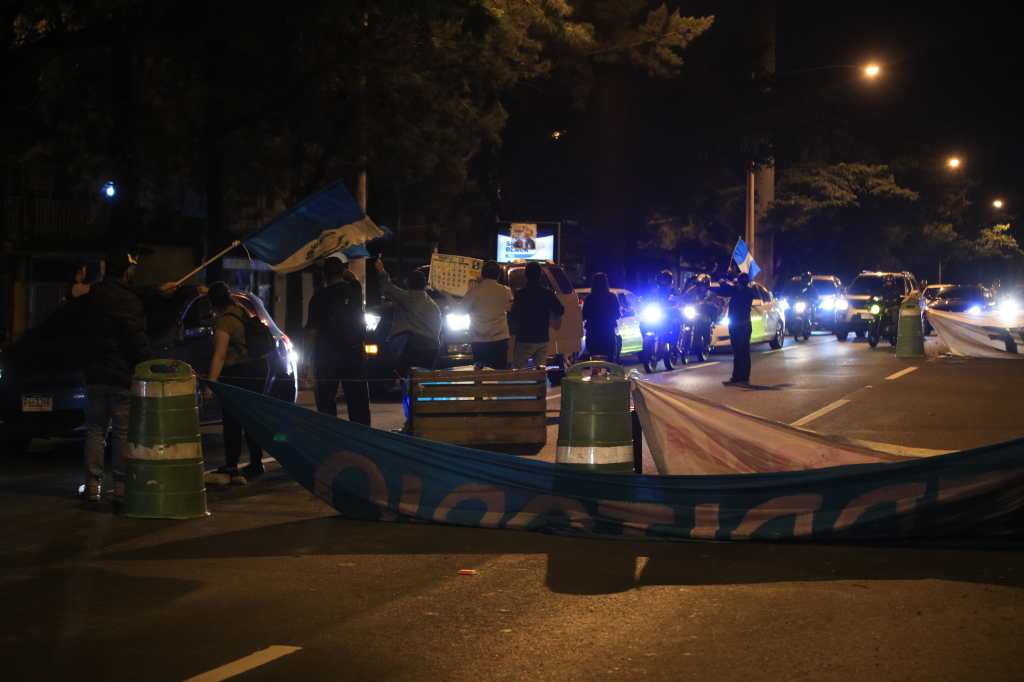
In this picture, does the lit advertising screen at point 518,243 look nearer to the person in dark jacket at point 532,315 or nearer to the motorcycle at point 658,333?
the motorcycle at point 658,333

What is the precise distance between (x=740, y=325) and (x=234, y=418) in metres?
12.0

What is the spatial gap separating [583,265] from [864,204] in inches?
473

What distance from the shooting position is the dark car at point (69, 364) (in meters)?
13.9

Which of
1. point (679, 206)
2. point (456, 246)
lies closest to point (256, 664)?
point (456, 246)

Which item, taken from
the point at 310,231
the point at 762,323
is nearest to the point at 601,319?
the point at 310,231

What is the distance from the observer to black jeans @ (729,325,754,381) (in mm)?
22328

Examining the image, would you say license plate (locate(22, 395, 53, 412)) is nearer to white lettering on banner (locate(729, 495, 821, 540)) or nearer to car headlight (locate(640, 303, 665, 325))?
white lettering on banner (locate(729, 495, 821, 540))

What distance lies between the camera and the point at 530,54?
89.6 feet

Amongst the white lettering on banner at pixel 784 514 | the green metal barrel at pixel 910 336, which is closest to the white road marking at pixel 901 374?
the green metal barrel at pixel 910 336

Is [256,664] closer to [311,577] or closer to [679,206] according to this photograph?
[311,577]

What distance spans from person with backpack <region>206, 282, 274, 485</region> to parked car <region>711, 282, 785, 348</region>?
20.3m

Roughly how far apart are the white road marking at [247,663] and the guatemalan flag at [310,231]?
25.3 ft

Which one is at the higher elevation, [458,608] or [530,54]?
[530,54]

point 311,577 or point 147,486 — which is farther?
point 147,486
